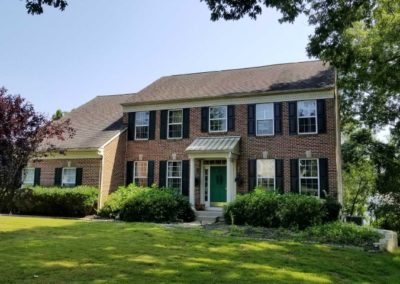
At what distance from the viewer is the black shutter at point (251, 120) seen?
18.0 m

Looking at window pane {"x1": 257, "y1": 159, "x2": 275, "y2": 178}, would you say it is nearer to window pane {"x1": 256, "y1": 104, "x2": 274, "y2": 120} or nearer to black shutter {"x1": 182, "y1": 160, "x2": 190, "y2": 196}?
window pane {"x1": 256, "y1": 104, "x2": 274, "y2": 120}

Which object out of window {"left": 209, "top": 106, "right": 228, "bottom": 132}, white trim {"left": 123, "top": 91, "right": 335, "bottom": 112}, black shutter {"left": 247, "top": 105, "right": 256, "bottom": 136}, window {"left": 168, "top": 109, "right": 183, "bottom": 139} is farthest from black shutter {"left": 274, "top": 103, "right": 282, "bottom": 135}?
window {"left": 168, "top": 109, "right": 183, "bottom": 139}

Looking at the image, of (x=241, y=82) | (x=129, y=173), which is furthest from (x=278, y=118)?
(x=129, y=173)

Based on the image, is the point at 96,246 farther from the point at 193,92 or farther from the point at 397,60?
the point at 397,60

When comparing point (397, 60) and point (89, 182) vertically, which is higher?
point (397, 60)

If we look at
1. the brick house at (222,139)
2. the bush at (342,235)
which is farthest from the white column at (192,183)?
the bush at (342,235)

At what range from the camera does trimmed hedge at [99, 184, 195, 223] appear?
16078mm

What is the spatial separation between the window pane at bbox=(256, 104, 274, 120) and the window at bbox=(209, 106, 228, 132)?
164 centimetres

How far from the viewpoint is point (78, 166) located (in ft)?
64.6

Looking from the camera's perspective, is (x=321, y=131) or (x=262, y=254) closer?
(x=262, y=254)

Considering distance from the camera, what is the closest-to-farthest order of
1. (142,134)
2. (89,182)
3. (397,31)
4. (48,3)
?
1. (48,3)
2. (397,31)
3. (89,182)
4. (142,134)

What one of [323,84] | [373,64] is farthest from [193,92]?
[373,64]

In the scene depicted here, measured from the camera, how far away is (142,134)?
20.6m

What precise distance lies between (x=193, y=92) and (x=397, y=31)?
9.92m
